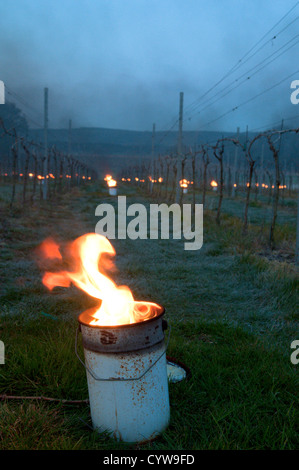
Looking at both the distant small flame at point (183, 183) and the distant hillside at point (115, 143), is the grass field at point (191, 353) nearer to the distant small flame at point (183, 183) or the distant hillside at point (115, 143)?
the distant small flame at point (183, 183)

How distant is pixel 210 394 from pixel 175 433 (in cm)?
45

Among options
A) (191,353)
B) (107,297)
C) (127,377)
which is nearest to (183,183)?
(191,353)

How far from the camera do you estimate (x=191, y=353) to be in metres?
3.16

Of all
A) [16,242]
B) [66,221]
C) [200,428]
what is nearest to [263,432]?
[200,428]

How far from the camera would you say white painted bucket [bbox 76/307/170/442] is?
2.08 m

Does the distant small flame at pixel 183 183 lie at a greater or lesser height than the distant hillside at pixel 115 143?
lesser

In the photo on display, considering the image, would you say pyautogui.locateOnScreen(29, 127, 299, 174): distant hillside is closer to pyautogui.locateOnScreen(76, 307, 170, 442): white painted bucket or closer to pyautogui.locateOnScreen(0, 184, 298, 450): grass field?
pyautogui.locateOnScreen(0, 184, 298, 450): grass field

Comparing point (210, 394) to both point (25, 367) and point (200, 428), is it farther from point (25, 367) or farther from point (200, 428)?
point (25, 367)

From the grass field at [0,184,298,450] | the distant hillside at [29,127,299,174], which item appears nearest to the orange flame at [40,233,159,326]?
the grass field at [0,184,298,450]

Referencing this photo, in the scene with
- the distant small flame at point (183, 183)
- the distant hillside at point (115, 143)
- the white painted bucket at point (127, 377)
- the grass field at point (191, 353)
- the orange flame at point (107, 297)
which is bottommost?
the grass field at point (191, 353)

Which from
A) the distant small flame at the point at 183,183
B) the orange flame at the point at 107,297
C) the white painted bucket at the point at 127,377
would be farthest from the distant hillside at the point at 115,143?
the white painted bucket at the point at 127,377

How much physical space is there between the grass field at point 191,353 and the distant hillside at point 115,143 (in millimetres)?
111081

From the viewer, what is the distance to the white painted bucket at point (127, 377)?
2076 millimetres

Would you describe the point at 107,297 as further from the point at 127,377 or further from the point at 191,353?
the point at 191,353
